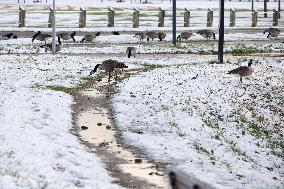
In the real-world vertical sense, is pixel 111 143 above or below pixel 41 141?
below

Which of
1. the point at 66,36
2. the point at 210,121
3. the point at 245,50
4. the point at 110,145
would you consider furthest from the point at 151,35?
the point at 110,145

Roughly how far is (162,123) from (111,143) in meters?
2.38

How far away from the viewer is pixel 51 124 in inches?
600

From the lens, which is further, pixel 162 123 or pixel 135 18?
pixel 135 18

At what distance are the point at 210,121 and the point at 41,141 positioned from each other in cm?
575

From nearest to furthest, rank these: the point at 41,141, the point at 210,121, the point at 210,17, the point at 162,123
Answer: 1. the point at 41,141
2. the point at 162,123
3. the point at 210,121
4. the point at 210,17

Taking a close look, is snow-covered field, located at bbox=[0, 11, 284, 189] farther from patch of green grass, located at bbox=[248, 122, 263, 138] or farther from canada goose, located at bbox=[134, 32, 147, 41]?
canada goose, located at bbox=[134, 32, 147, 41]

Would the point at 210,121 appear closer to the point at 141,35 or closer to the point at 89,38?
the point at 89,38

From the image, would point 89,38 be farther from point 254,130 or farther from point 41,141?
point 41,141

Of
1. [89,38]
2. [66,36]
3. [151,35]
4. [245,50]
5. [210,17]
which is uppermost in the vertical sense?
[210,17]

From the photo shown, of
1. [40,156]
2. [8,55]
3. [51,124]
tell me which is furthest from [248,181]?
[8,55]

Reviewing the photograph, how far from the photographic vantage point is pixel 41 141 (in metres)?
13.0

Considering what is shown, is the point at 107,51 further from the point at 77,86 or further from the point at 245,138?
the point at 245,138

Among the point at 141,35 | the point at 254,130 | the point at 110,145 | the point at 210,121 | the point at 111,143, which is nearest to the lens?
the point at 110,145
